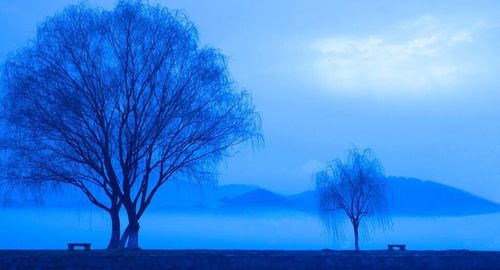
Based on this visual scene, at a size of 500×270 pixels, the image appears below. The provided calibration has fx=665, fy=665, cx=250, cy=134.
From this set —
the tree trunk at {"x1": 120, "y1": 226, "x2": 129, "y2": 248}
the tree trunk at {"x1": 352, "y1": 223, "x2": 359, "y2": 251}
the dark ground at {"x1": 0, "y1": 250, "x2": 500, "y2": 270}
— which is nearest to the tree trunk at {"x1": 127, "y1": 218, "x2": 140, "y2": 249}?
the tree trunk at {"x1": 120, "y1": 226, "x2": 129, "y2": 248}

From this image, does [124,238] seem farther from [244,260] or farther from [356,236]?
[356,236]

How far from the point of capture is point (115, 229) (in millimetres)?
22453

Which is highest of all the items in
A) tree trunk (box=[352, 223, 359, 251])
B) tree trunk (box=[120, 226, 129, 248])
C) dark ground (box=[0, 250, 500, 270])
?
tree trunk (box=[352, 223, 359, 251])

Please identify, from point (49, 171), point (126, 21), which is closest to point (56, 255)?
point (49, 171)

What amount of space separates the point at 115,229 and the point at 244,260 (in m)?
7.55

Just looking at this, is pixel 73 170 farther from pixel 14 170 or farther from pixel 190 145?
pixel 190 145

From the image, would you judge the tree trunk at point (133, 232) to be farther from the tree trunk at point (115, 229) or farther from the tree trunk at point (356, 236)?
the tree trunk at point (356, 236)

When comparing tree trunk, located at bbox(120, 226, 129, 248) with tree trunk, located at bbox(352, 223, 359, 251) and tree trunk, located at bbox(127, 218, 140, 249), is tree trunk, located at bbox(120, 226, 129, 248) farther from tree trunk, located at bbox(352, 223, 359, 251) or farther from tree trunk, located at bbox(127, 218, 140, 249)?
tree trunk, located at bbox(352, 223, 359, 251)

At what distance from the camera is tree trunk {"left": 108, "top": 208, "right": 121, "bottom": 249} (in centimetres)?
2197

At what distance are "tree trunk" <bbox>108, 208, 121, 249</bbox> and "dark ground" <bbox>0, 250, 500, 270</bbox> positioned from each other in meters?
5.53

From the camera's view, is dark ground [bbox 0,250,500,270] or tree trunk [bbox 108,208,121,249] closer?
dark ground [bbox 0,250,500,270]

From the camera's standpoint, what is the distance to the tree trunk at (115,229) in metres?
22.0

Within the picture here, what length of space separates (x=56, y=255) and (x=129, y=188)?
21.9ft

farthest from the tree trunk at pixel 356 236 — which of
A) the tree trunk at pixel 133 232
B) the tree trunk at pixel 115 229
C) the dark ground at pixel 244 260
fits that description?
the dark ground at pixel 244 260
